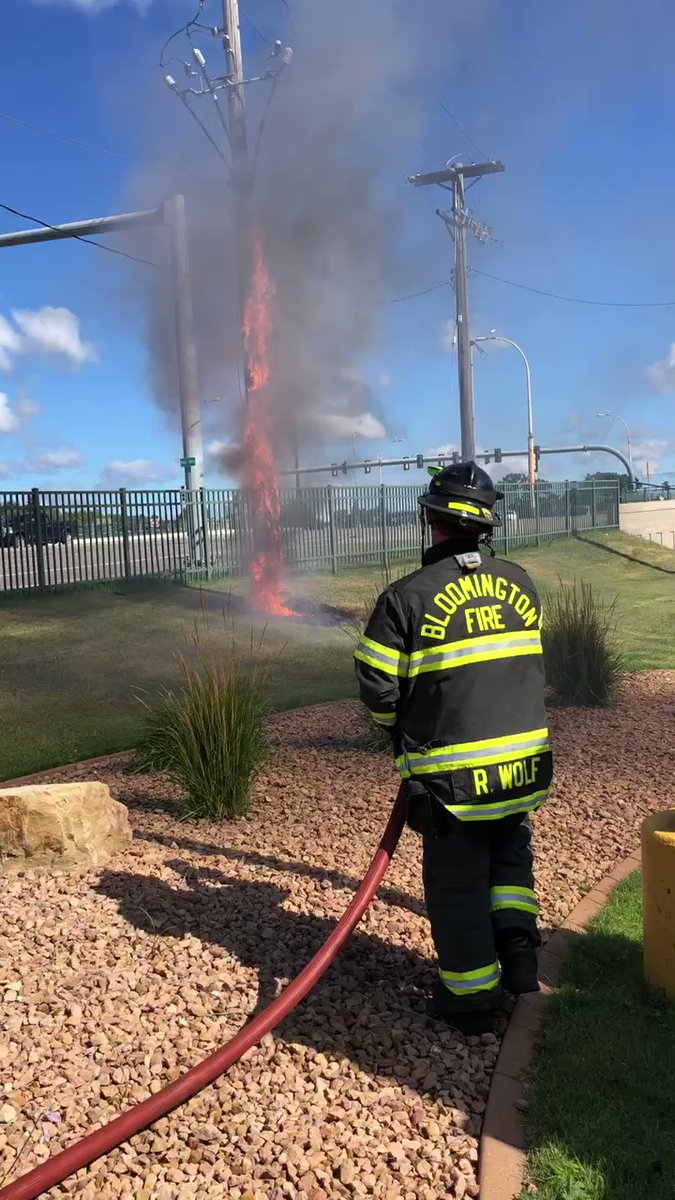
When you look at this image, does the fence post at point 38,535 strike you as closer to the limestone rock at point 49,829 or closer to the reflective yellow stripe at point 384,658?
the limestone rock at point 49,829

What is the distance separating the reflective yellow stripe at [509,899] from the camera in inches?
124

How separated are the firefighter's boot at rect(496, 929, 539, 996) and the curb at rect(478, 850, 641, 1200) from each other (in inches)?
3.2

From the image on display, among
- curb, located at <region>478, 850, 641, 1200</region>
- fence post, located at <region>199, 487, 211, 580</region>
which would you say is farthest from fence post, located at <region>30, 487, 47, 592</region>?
curb, located at <region>478, 850, 641, 1200</region>

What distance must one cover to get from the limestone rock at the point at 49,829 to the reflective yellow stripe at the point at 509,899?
1.87 m

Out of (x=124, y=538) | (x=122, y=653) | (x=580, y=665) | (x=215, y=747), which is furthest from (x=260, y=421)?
(x=215, y=747)

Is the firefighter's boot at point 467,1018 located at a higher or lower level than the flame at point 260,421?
lower

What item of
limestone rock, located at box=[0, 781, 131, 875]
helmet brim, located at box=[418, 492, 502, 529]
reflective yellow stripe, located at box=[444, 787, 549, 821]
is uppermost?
helmet brim, located at box=[418, 492, 502, 529]

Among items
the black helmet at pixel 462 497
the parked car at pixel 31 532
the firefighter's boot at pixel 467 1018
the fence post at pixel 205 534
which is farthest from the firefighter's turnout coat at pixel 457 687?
the fence post at pixel 205 534

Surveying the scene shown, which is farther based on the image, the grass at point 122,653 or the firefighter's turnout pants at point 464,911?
the grass at point 122,653

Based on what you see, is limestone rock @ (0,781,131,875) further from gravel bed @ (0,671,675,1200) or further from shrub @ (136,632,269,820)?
shrub @ (136,632,269,820)

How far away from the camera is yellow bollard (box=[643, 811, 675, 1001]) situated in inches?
118

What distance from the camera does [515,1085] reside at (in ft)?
8.92

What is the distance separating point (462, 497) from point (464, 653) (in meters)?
0.50

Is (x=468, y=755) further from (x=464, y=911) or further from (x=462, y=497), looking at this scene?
(x=462, y=497)
